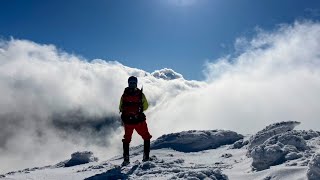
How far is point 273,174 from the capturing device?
31.1 ft

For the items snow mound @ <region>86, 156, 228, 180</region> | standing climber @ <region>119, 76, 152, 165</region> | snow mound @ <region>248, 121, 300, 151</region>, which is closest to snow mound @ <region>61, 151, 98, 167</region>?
standing climber @ <region>119, 76, 152, 165</region>

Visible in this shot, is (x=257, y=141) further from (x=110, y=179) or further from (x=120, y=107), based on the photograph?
(x=110, y=179)

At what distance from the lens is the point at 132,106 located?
1369 centimetres

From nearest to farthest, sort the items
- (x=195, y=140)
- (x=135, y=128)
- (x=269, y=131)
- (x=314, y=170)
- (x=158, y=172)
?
(x=314, y=170) < (x=158, y=172) < (x=135, y=128) < (x=269, y=131) < (x=195, y=140)

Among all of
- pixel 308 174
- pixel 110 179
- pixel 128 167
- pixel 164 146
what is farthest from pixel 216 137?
pixel 308 174

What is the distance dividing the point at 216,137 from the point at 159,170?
1017 centimetres

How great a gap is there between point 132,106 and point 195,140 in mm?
7844

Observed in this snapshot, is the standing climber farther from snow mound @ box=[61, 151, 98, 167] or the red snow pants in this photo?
snow mound @ box=[61, 151, 98, 167]

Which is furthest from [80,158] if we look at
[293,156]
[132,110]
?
[293,156]

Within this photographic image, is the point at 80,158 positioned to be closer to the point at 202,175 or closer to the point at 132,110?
the point at 132,110

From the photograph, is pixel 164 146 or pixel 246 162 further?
pixel 164 146

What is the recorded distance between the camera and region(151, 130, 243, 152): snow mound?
66.8 feet

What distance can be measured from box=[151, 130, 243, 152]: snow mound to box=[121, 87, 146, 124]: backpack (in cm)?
651

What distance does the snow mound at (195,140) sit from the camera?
2038 cm
